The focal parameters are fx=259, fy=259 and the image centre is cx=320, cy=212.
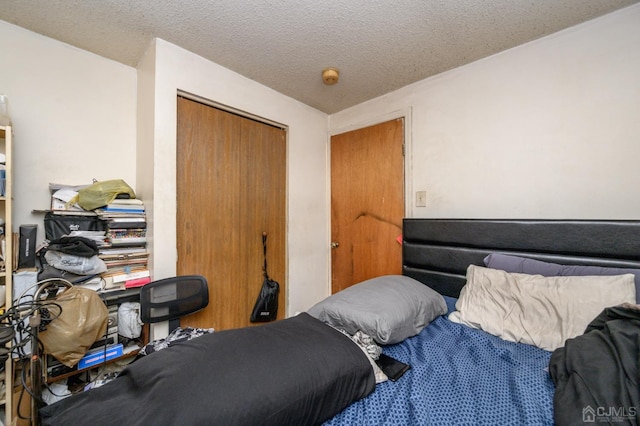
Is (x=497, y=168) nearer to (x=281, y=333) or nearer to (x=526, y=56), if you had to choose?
(x=526, y=56)

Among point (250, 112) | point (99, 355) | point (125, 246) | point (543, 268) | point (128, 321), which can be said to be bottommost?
point (99, 355)

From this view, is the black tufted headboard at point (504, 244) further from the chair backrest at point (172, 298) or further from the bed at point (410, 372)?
the chair backrest at point (172, 298)

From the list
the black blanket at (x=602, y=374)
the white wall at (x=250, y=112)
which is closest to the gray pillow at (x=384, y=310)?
the black blanket at (x=602, y=374)

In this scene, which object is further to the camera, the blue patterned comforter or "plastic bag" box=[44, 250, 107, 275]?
"plastic bag" box=[44, 250, 107, 275]

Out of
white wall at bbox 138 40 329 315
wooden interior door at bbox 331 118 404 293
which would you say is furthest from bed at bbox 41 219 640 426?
white wall at bbox 138 40 329 315

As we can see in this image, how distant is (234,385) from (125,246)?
4.88 feet

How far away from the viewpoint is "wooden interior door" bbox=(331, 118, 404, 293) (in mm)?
2367

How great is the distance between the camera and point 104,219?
5.43 ft

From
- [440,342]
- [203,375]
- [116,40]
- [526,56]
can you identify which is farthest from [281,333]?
[526,56]

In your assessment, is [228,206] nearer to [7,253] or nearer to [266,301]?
[266,301]

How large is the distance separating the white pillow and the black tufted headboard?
23 centimetres

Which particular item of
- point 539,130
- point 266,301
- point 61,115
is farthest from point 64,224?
point 539,130

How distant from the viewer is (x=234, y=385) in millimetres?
686

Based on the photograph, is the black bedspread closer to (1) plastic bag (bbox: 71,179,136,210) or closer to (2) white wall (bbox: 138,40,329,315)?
(2) white wall (bbox: 138,40,329,315)
